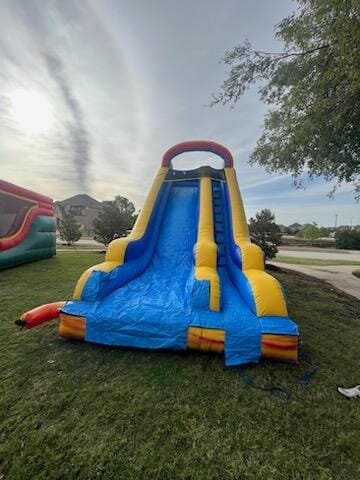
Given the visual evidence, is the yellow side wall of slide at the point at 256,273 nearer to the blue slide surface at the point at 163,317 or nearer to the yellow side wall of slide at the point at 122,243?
the blue slide surface at the point at 163,317

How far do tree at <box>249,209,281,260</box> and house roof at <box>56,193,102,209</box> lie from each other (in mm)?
41310

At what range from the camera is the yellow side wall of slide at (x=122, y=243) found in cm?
278

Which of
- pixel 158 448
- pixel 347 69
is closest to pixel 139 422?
pixel 158 448

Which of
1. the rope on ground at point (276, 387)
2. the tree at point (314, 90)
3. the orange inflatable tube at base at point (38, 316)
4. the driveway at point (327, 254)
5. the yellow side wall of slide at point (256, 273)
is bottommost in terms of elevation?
the driveway at point (327, 254)

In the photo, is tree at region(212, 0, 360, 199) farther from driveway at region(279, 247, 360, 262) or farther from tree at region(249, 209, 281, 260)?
driveway at region(279, 247, 360, 262)

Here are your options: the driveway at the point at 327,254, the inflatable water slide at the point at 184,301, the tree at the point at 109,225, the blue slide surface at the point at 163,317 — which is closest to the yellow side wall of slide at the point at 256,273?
the inflatable water slide at the point at 184,301

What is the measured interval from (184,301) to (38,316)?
1.59m

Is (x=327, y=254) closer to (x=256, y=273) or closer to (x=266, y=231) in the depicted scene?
(x=266, y=231)

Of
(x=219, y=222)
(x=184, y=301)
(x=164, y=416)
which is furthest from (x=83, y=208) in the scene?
(x=164, y=416)

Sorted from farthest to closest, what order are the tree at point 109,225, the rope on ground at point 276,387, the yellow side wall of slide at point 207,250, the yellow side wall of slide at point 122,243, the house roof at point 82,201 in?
the house roof at point 82,201, the tree at point 109,225, the yellow side wall of slide at point 122,243, the yellow side wall of slide at point 207,250, the rope on ground at point 276,387

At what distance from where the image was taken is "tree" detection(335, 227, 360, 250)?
77.0 ft

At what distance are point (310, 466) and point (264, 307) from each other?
3.93ft

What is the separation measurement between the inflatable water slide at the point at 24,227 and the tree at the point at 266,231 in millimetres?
7186

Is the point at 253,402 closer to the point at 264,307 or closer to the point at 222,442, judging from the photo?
the point at 222,442
